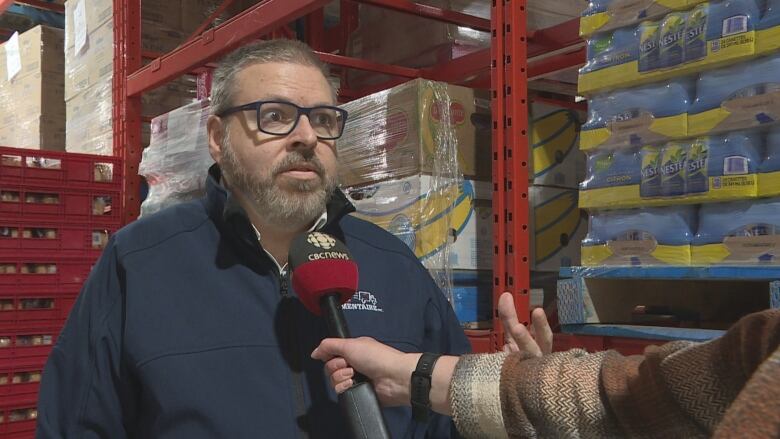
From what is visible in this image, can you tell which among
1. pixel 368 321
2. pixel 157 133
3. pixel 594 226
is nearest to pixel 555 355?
pixel 368 321

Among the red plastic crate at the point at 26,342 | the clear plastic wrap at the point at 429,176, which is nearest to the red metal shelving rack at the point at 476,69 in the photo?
the clear plastic wrap at the point at 429,176

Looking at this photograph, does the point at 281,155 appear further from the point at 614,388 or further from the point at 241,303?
the point at 614,388

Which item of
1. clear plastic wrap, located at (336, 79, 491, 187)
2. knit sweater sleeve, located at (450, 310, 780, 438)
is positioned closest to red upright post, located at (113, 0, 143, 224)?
clear plastic wrap, located at (336, 79, 491, 187)

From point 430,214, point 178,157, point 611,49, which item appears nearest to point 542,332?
point 611,49

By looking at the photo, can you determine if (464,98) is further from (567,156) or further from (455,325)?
(455,325)

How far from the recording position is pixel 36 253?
12.8 feet

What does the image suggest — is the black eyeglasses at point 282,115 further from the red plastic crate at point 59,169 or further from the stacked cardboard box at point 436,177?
the red plastic crate at point 59,169

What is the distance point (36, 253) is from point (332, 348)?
3.29 metres

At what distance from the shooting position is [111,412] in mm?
1498

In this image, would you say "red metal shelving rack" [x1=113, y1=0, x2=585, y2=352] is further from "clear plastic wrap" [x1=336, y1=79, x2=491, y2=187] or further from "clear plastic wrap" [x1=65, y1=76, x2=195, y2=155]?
"clear plastic wrap" [x1=336, y1=79, x2=491, y2=187]

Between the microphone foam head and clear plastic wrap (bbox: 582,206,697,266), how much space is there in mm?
993

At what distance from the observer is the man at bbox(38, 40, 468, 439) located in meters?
1.48

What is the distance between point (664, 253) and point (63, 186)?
10.8 ft

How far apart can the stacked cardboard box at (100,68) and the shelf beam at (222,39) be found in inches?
14.5
